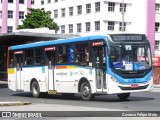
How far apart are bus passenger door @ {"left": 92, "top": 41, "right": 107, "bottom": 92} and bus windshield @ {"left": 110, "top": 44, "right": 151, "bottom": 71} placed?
451mm

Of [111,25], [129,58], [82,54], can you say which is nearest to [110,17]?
[111,25]

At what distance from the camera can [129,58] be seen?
2123 centimetres

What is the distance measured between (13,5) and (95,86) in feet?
240

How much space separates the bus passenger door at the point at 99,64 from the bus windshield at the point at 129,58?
45 cm

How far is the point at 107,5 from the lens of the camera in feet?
244

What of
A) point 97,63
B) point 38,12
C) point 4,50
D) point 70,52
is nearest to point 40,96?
point 70,52

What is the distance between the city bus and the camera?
21.1 metres

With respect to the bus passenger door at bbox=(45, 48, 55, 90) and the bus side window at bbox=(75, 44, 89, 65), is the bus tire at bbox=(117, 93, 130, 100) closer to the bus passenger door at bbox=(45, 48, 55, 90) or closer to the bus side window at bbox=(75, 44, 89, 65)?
the bus side window at bbox=(75, 44, 89, 65)

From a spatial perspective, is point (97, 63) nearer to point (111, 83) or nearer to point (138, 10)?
point (111, 83)

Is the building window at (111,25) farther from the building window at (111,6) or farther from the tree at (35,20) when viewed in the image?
the tree at (35,20)

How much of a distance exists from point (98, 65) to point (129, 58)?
1390mm

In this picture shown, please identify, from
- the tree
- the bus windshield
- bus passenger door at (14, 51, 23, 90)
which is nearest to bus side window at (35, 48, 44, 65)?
bus passenger door at (14, 51, 23, 90)

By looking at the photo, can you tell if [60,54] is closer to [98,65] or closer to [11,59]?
[98,65]

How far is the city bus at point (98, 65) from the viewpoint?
69.2 ft
